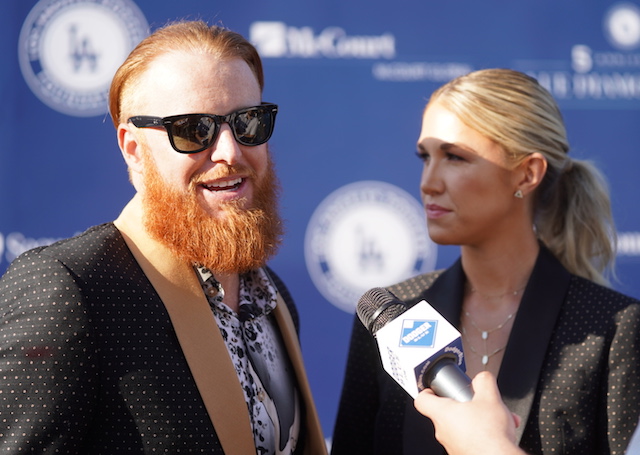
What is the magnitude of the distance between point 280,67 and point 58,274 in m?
2.01

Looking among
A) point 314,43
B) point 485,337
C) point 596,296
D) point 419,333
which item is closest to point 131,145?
point 419,333

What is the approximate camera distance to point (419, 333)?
1.33 metres

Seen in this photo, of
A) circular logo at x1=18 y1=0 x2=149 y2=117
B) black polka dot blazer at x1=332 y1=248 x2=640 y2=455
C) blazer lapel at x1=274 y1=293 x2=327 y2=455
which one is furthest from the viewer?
circular logo at x1=18 y1=0 x2=149 y2=117

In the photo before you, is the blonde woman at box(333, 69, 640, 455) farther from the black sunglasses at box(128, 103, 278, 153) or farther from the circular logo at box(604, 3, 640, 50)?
the circular logo at box(604, 3, 640, 50)

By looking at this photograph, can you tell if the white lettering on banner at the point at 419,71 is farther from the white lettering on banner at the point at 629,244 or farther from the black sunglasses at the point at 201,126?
the black sunglasses at the point at 201,126

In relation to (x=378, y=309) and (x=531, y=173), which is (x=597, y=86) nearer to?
(x=531, y=173)

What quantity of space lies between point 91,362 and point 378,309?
1.92ft

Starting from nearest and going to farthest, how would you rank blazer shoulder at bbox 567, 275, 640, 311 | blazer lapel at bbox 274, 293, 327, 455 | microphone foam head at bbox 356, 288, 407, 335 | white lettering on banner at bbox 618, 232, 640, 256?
microphone foam head at bbox 356, 288, 407, 335 → blazer lapel at bbox 274, 293, 327, 455 → blazer shoulder at bbox 567, 275, 640, 311 → white lettering on banner at bbox 618, 232, 640, 256

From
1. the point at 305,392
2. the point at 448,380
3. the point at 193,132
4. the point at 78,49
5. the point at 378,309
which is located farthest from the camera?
the point at 78,49

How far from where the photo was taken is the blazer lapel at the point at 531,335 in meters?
2.23

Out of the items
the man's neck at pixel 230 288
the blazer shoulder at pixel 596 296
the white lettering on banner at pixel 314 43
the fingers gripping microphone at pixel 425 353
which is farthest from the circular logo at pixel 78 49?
the fingers gripping microphone at pixel 425 353

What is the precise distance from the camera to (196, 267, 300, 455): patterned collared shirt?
1.83 metres

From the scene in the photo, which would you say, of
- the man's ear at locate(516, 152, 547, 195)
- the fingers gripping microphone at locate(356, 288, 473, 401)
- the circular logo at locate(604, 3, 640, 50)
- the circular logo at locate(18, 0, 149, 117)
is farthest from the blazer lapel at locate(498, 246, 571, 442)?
the circular logo at locate(18, 0, 149, 117)

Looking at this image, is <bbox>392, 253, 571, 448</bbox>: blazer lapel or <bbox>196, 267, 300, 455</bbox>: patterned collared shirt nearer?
<bbox>196, 267, 300, 455</bbox>: patterned collared shirt
